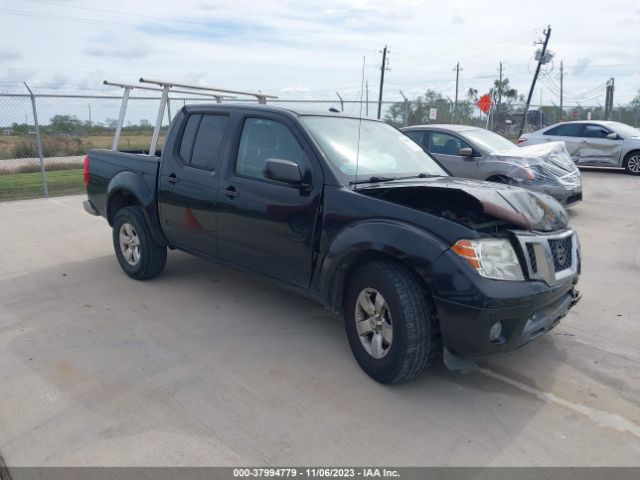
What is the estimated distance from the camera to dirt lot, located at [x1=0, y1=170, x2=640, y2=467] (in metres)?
2.95

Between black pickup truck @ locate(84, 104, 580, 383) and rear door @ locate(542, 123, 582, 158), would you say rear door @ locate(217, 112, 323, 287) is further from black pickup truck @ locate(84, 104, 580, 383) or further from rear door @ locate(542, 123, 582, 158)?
rear door @ locate(542, 123, 582, 158)

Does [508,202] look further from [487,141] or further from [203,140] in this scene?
[487,141]

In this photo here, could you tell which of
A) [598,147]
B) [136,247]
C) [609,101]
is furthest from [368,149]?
[609,101]

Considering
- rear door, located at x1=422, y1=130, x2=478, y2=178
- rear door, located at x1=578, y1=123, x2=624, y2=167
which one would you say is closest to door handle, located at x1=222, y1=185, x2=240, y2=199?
rear door, located at x1=422, y1=130, x2=478, y2=178

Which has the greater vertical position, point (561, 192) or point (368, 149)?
point (368, 149)

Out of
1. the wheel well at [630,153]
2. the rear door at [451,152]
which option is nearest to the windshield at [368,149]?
the rear door at [451,152]

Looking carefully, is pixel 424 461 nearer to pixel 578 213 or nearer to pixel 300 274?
pixel 300 274

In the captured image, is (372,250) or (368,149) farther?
(368,149)

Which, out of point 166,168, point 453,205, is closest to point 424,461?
point 453,205

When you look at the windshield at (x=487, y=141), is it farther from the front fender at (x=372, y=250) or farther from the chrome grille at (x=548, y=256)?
the front fender at (x=372, y=250)

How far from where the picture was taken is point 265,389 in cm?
355

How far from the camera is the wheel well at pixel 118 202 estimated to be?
5.85m

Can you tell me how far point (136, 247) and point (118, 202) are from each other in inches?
25.3

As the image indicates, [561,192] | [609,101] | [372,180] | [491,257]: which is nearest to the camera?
[491,257]
